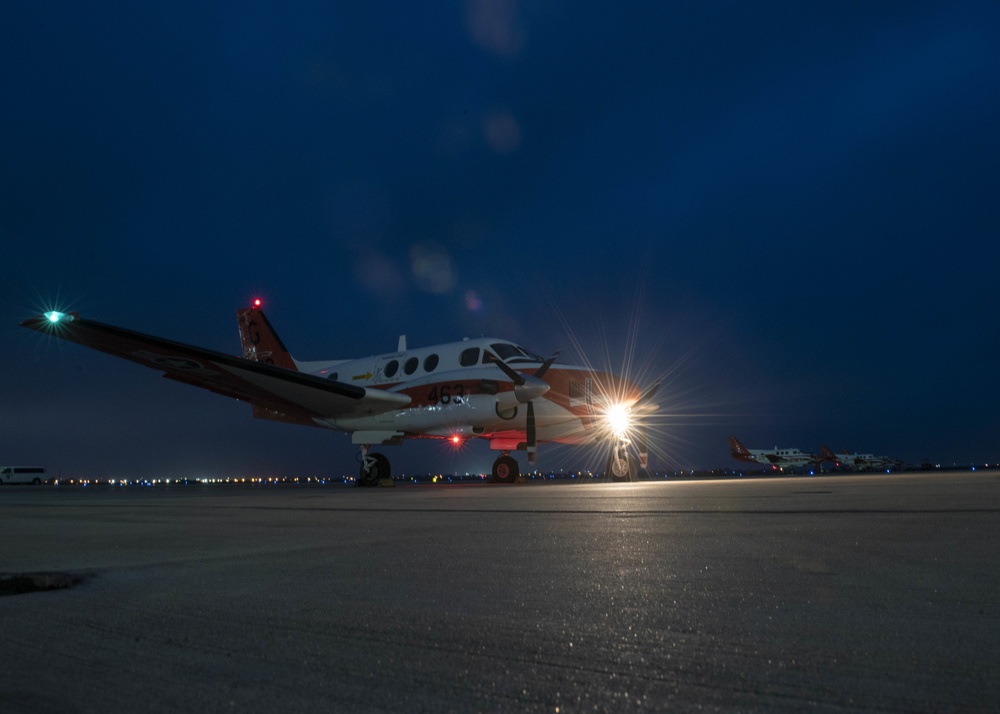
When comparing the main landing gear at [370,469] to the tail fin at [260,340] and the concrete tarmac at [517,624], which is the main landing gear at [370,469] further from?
the concrete tarmac at [517,624]

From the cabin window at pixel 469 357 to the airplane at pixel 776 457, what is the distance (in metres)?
64.9

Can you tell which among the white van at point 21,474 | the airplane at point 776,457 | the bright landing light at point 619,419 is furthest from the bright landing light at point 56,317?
the airplane at point 776,457

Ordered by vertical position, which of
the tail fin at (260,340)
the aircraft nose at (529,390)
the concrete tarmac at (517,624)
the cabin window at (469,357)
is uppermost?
the tail fin at (260,340)

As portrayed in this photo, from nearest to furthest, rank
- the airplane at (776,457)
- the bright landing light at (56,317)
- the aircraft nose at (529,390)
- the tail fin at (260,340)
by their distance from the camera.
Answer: the bright landing light at (56,317), the aircraft nose at (529,390), the tail fin at (260,340), the airplane at (776,457)

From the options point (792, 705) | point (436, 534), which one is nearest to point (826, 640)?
point (792, 705)

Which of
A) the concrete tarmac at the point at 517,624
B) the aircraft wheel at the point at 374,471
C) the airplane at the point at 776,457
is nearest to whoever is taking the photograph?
the concrete tarmac at the point at 517,624

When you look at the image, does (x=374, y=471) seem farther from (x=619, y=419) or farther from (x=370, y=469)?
(x=619, y=419)

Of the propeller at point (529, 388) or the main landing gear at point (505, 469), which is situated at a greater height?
the propeller at point (529, 388)

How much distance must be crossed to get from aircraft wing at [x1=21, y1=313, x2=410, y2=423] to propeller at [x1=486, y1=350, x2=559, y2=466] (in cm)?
343

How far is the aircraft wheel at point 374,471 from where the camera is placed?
22.3 meters

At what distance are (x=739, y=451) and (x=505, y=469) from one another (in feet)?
209

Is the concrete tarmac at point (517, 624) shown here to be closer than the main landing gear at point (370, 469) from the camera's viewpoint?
Yes

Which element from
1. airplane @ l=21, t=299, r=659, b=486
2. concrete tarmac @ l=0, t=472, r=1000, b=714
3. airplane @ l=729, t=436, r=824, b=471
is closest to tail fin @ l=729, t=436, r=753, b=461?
airplane @ l=729, t=436, r=824, b=471

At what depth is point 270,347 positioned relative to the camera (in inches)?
1059
